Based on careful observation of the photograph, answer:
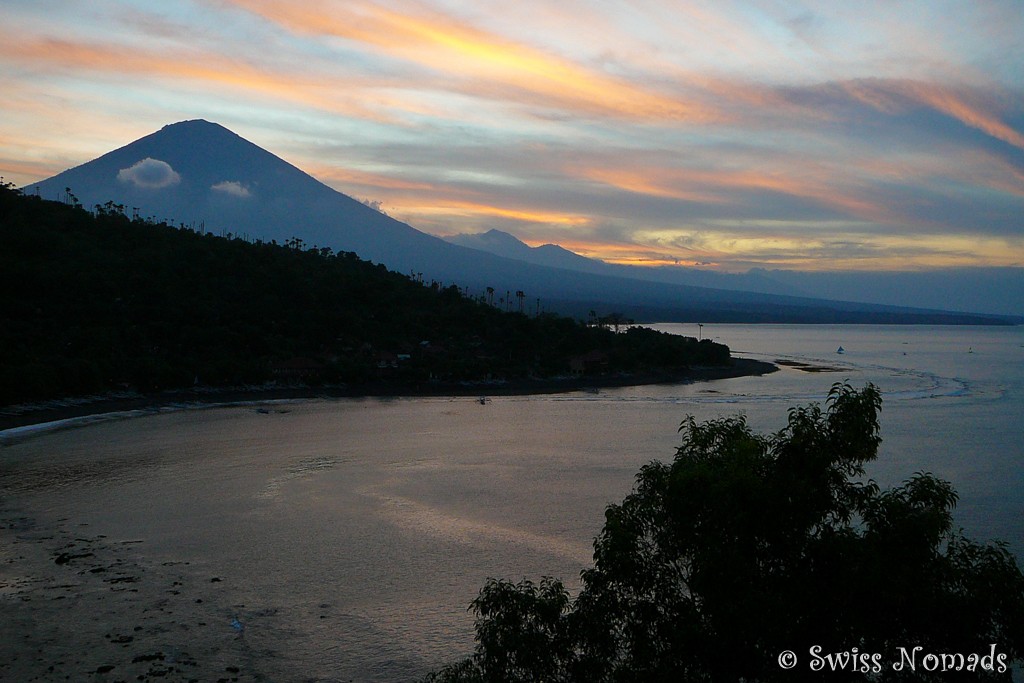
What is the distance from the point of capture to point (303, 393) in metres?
43.4

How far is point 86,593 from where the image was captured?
12961 millimetres

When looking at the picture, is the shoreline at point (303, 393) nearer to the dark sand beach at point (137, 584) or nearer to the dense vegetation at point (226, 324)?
the dense vegetation at point (226, 324)

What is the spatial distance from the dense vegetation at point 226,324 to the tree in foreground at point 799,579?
109ft

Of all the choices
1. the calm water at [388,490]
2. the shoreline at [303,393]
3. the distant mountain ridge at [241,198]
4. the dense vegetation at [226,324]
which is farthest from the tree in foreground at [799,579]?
the distant mountain ridge at [241,198]

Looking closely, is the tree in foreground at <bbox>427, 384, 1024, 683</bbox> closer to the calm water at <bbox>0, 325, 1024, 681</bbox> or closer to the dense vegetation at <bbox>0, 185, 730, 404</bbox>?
the calm water at <bbox>0, 325, 1024, 681</bbox>

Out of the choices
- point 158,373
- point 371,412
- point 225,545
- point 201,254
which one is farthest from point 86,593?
point 201,254

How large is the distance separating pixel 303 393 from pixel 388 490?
22.9 meters

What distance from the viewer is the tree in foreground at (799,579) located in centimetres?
543

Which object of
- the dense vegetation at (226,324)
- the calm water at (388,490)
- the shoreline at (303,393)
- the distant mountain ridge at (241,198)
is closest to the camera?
the calm water at (388,490)

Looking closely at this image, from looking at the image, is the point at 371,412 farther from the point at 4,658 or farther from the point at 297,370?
the point at 4,658

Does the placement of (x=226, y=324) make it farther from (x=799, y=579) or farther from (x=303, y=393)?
(x=799, y=579)

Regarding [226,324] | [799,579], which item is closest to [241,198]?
[226,324]

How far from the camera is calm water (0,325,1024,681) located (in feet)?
43.1

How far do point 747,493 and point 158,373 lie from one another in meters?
39.3
